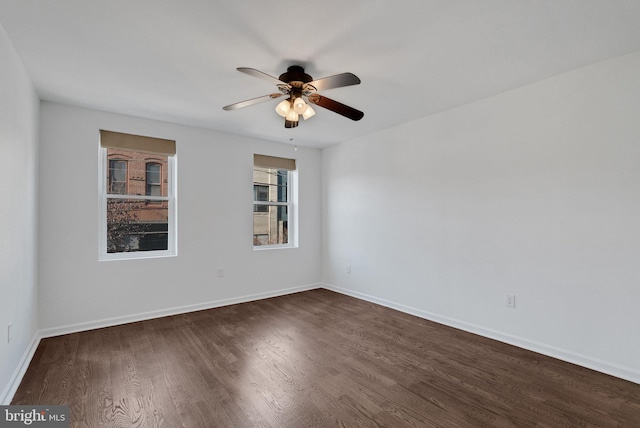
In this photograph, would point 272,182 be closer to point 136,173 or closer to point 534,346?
point 136,173

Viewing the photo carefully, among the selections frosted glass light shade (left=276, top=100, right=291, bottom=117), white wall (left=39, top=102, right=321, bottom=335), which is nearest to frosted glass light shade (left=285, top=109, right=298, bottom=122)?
frosted glass light shade (left=276, top=100, right=291, bottom=117)

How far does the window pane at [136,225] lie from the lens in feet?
11.9

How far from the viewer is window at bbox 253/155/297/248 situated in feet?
15.7

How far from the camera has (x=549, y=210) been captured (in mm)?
2752

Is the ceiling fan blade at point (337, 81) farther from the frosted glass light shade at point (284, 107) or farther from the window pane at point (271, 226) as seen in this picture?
the window pane at point (271, 226)

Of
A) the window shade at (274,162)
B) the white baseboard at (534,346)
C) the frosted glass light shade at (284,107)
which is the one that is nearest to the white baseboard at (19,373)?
the frosted glass light shade at (284,107)

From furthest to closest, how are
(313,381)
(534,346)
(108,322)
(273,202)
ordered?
(273,202) < (108,322) < (534,346) < (313,381)

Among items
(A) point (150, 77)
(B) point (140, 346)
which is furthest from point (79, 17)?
(B) point (140, 346)

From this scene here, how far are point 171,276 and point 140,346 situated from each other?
1092mm

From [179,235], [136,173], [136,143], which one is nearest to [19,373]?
[179,235]

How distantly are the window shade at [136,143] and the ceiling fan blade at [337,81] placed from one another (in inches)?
96.3

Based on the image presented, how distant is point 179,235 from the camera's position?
13.0ft

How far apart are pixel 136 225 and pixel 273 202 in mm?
1937

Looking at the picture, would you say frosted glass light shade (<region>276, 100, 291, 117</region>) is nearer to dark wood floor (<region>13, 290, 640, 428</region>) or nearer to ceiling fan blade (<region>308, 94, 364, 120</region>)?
ceiling fan blade (<region>308, 94, 364, 120</region>)
